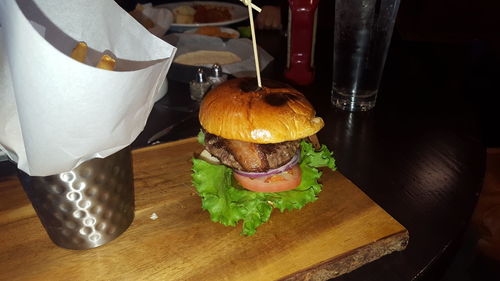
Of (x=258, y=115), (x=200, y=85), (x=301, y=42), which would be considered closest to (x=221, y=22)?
(x=301, y=42)

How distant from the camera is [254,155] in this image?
158 centimetres

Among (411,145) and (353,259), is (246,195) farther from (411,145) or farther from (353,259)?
(411,145)

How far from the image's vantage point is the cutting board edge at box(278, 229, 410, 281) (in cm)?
125

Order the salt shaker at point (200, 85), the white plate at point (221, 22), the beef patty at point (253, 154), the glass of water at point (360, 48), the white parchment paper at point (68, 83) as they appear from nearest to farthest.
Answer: the white parchment paper at point (68, 83) < the beef patty at point (253, 154) < the glass of water at point (360, 48) < the salt shaker at point (200, 85) < the white plate at point (221, 22)

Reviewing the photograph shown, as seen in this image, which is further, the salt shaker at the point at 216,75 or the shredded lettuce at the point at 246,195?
the salt shaker at the point at 216,75

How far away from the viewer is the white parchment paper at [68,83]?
2.89 ft

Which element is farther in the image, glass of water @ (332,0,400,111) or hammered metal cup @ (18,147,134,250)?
glass of water @ (332,0,400,111)

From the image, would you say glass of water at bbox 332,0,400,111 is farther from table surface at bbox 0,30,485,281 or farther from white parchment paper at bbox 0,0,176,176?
white parchment paper at bbox 0,0,176,176

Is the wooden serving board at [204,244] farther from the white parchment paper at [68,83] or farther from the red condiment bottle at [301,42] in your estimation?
the red condiment bottle at [301,42]

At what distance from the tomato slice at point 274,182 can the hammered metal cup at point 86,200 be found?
47cm

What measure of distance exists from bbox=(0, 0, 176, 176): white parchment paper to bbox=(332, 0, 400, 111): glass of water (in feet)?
4.27

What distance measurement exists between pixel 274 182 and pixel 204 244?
0.39 metres

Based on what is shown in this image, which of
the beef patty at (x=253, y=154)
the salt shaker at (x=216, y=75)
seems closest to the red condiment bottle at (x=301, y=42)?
the salt shaker at (x=216, y=75)

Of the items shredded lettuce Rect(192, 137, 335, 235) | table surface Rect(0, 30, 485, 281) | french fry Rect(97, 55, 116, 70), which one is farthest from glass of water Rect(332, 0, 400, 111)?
french fry Rect(97, 55, 116, 70)
